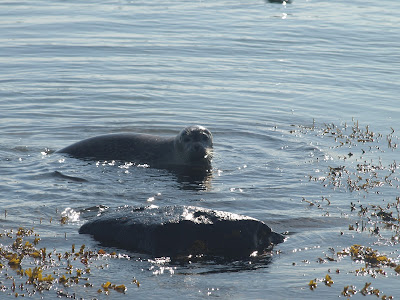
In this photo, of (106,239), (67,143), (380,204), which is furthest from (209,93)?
(106,239)

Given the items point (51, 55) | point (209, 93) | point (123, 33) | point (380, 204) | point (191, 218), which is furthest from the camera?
point (123, 33)

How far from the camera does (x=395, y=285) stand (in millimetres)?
6695

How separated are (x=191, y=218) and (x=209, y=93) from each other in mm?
9222

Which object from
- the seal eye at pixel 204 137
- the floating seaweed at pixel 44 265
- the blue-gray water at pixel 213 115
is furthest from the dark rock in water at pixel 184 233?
the seal eye at pixel 204 137

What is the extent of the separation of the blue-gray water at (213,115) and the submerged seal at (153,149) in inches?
13.1

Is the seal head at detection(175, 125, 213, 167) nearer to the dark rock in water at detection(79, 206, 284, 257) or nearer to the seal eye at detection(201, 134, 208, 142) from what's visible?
the seal eye at detection(201, 134, 208, 142)

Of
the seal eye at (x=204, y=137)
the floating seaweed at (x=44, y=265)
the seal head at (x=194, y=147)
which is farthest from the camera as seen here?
the seal eye at (x=204, y=137)

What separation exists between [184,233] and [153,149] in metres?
4.42

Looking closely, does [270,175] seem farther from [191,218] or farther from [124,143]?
[191,218]

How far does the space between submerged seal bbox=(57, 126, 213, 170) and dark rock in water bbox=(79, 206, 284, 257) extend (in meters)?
3.58

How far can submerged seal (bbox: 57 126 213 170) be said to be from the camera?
1128 centimetres

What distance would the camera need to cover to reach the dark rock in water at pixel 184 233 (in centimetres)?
721

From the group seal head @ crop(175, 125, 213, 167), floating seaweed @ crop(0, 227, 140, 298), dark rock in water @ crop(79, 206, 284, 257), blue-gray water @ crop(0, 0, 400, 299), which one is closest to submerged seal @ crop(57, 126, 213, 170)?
seal head @ crop(175, 125, 213, 167)

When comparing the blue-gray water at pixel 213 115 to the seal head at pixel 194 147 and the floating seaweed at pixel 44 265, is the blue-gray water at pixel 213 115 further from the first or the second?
the seal head at pixel 194 147
